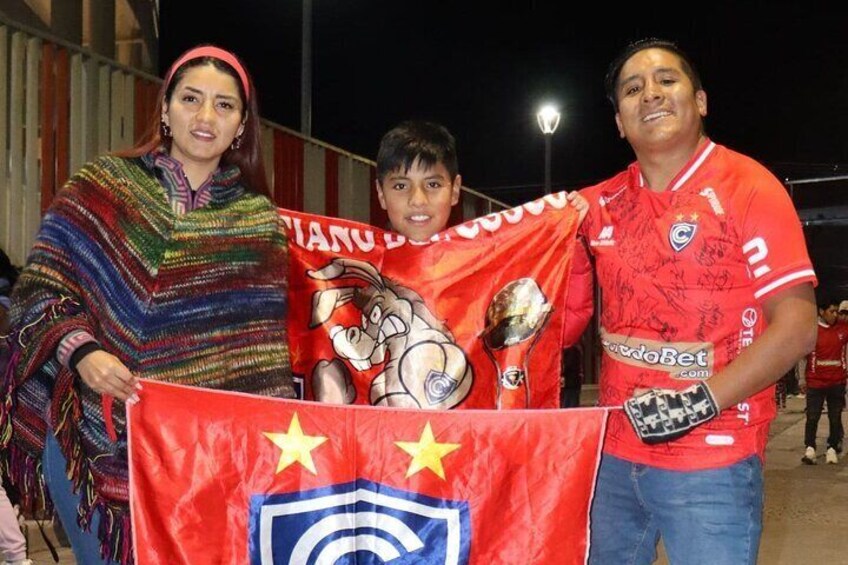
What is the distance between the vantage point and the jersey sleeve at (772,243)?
7.54 ft

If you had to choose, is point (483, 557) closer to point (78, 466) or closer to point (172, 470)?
point (172, 470)

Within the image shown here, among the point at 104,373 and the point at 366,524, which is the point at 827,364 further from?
the point at 104,373

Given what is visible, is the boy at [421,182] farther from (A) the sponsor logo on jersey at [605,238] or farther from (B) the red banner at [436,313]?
(A) the sponsor logo on jersey at [605,238]

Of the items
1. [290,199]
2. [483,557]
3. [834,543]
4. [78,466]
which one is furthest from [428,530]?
[290,199]

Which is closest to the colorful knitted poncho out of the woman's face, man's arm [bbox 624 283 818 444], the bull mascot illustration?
the woman's face

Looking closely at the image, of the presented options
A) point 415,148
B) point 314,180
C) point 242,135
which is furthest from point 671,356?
point 314,180

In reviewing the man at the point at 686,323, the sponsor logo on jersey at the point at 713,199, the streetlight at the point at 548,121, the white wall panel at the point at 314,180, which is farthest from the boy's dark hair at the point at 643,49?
the streetlight at the point at 548,121

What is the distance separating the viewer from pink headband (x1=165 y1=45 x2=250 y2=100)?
2.71 meters

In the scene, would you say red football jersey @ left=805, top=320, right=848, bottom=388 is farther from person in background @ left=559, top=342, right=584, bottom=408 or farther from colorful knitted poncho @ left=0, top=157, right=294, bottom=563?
colorful knitted poncho @ left=0, top=157, right=294, bottom=563

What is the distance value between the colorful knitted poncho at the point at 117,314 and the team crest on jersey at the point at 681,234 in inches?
43.5

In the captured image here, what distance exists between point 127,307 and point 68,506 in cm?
54

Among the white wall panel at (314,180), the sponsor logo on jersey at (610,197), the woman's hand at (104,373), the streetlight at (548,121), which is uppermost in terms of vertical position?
the streetlight at (548,121)

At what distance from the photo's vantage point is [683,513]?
2.41m

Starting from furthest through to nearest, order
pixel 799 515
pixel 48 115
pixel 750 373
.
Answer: pixel 799 515 → pixel 48 115 → pixel 750 373
